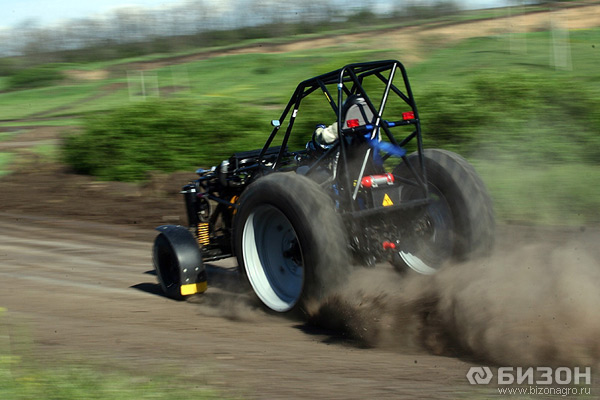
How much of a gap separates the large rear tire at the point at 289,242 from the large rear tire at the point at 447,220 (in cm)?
87

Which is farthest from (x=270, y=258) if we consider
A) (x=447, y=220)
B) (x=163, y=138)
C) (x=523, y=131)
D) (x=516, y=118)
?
(x=163, y=138)

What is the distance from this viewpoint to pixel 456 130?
10.4 metres

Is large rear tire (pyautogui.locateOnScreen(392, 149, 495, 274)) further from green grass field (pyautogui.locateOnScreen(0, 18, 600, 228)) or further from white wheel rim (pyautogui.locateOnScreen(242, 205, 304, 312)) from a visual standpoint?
green grass field (pyautogui.locateOnScreen(0, 18, 600, 228))

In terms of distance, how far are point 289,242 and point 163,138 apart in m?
8.17

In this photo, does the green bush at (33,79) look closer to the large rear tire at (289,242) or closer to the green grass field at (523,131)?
the green grass field at (523,131)

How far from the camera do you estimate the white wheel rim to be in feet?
16.9

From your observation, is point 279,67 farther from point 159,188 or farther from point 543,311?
point 543,311

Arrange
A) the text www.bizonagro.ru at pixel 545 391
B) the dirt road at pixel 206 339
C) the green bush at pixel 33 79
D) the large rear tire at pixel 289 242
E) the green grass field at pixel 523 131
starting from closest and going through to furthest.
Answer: the text www.bizonagro.ru at pixel 545 391 → the dirt road at pixel 206 339 → the large rear tire at pixel 289 242 → the green grass field at pixel 523 131 → the green bush at pixel 33 79

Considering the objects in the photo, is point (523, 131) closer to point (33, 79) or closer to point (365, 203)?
point (365, 203)

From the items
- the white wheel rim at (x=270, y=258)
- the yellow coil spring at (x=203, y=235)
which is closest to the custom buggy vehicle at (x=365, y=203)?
the white wheel rim at (x=270, y=258)

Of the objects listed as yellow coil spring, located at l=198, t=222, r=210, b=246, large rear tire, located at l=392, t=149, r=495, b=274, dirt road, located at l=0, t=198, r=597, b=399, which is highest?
large rear tire, located at l=392, t=149, r=495, b=274

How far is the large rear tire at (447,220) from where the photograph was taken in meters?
5.14

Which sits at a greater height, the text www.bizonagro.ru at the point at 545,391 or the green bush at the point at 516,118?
the green bush at the point at 516,118

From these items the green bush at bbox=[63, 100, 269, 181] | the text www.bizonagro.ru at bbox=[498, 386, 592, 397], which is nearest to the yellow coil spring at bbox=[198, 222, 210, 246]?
the text www.bizonagro.ru at bbox=[498, 386, 592, 397]
